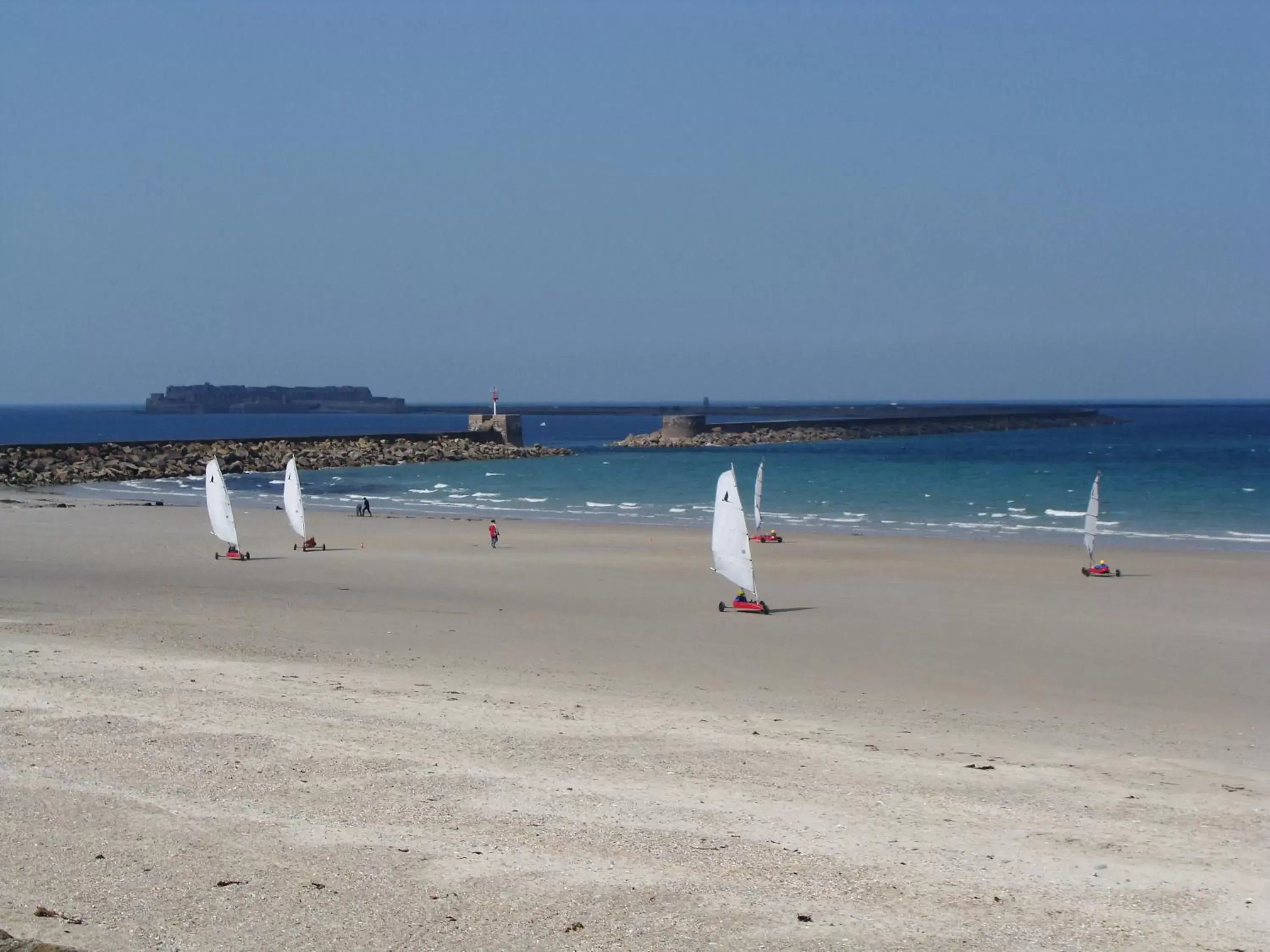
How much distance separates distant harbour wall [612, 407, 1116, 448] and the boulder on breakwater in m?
24.8

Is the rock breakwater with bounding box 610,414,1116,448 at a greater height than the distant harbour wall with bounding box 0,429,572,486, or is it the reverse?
the rock breakwater with bounding box 610,414,1116,448

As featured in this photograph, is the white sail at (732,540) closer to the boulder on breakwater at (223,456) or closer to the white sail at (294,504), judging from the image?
the white sail at (294,504)

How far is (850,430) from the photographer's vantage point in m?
143

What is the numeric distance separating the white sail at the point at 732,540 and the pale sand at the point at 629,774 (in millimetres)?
1291

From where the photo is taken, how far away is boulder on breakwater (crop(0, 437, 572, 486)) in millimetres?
66625

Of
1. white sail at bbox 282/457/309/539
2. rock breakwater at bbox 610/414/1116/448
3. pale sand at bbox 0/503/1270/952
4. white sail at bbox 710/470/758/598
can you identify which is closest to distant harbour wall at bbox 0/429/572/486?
rock breakwater at bbox 610/414/1116/448

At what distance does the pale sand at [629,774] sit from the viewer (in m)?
7.75

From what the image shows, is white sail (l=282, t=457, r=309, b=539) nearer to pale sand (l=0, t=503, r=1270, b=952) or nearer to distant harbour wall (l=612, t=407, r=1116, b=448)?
pale sand (l=0, t=503, r=1270, b=952)

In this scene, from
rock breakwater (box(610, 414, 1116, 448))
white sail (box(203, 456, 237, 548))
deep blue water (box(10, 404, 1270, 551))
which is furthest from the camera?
rock breakwater (box(610, 414, 1116, 448))

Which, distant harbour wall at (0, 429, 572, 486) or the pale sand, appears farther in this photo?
distant harbour wall at (0, 429, 572, 486)

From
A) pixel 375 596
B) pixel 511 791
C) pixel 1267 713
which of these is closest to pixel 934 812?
pixel 511 791

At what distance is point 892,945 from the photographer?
737 centimetres

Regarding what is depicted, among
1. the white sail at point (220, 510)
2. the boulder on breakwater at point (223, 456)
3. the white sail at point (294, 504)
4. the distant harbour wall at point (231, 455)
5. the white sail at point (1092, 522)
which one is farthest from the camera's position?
the distant harbour wall at point (231, 455)

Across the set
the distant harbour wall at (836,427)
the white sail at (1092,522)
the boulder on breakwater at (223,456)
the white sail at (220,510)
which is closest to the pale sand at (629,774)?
the white sail at (1092,522)
